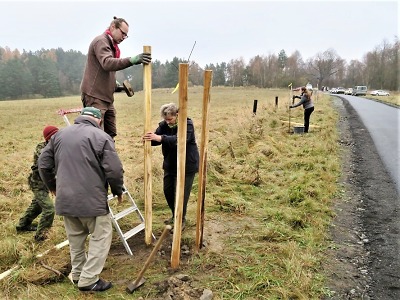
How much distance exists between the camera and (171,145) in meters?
4.44

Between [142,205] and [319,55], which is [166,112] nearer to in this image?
[142,205]

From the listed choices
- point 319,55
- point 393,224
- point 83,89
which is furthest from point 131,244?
point 319,55

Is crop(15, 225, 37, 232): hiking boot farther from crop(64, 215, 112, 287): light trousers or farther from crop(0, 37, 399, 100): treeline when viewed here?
crop(0, 37, 399, 100): treeline

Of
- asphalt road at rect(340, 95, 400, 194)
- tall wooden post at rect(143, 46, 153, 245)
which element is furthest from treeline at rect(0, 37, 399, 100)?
tall wooden post at rect(143, 46, 153, 245)

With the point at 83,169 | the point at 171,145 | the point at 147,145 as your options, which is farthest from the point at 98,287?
the point at 171,145

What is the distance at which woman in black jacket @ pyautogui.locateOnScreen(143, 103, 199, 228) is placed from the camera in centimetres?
444

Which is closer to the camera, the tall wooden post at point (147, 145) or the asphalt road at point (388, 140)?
the tall wooden post at point (147, 145)

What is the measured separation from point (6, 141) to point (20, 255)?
11.6 metres

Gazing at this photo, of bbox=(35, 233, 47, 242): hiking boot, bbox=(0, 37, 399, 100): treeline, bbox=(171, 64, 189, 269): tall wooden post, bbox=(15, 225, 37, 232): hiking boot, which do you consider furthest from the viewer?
bbox=(0, 37, 399, 100): treeline

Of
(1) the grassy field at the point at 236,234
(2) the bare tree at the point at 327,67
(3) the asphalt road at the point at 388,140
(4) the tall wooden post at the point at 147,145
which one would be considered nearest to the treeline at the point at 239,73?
(2) the bare tree at the point at 327,67

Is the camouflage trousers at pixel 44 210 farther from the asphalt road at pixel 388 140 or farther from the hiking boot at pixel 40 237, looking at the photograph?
the asphalt road at pixel 388 140

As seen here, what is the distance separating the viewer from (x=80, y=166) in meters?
3.37

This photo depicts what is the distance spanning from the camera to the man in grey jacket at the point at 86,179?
338cm

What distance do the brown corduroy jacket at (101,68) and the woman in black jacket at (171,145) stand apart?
0.78m
